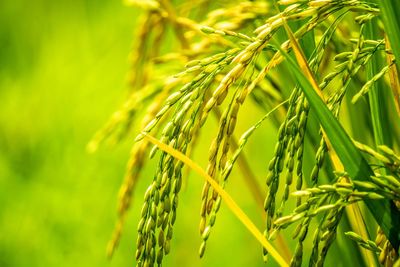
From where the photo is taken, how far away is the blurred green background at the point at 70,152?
207 centimetres

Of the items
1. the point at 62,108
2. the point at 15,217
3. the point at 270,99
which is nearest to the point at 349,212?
the point at 270,99

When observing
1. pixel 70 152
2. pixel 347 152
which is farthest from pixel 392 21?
pixel 70 152

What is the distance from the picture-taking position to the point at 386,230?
75 cm

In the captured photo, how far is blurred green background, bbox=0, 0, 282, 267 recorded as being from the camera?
2070 mm

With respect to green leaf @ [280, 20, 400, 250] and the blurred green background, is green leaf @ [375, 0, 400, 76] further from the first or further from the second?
the blurred green background

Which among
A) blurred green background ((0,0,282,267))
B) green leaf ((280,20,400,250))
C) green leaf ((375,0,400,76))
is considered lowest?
green leaf ((280,20,400,250))

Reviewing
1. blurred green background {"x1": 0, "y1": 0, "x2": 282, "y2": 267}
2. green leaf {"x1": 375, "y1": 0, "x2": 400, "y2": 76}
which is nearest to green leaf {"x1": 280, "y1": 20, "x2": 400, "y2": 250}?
green leaf {"x1": 375, "y1": 0, "x2": 400, "y2": 76}

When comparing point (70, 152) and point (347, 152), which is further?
point (70, 152)

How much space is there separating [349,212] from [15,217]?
1326mm

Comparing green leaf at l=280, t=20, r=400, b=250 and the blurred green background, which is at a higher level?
the blurred green background

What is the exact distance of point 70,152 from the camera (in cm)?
238

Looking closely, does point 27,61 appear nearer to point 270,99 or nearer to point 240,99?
point 270,99

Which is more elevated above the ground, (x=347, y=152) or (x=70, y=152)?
(x=70, y=152)

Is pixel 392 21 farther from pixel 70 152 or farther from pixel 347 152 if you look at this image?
pixel 70 152
